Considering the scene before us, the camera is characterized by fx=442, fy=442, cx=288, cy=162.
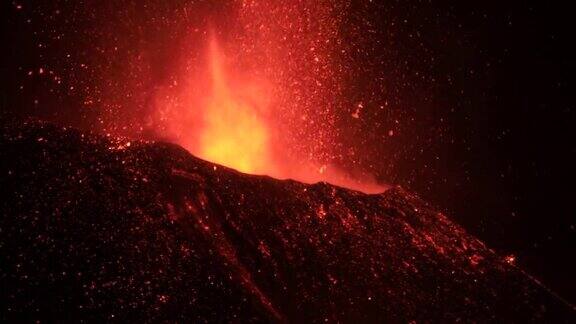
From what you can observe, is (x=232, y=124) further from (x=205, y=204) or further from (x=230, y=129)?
(x=205, y=204)

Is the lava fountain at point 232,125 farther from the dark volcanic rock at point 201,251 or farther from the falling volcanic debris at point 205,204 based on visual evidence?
the dark volcanic rock at point 201,251

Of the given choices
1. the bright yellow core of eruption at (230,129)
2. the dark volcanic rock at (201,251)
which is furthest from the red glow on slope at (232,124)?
the dark volcanic rock at (201,251)

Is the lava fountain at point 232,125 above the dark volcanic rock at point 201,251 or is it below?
above

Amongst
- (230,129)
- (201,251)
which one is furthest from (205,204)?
(230,129)

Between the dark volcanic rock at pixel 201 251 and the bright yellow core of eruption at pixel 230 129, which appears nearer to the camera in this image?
the dark volcanic rock at pixel 201 251

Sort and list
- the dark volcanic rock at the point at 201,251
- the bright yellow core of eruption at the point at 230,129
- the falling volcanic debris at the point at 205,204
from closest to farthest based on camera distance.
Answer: the dark volcanic rock at the point at 201,251
the falling volcanic debris at the point at 205,204
the bright yellow core of eruption at the point at 230,129

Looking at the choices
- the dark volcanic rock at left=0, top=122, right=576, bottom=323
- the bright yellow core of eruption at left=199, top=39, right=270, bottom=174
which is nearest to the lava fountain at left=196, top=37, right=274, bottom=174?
the bright yellow core of eruption at left=199, top=39, right=270, bottom=174

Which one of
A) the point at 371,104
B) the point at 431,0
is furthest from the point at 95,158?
the point at 431,0
